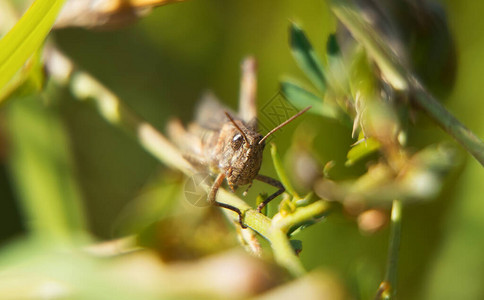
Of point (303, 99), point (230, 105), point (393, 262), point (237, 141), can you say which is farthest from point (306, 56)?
point (230, 105)

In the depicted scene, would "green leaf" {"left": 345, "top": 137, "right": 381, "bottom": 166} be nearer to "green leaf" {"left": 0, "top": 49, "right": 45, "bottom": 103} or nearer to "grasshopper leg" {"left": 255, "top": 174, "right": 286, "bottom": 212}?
"grasshopper leg" {"left": 255, "top": 174, "right": 286, "bottom": 212}

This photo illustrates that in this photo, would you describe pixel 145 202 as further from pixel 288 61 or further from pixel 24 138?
pixel 288 61

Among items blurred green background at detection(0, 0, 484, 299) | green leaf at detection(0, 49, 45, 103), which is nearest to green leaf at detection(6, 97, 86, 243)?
blurred green background at detection(0, 0, 484, 299)

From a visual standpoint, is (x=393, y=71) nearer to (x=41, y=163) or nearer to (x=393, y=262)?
(x=393, y=262)

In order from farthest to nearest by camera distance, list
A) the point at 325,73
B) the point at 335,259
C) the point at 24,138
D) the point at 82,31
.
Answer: the point at 82,31, the point at 24,138, the point at 335,259, the point at 325,73

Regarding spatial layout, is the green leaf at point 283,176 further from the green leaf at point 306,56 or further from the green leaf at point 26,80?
the green leaf at point 26,80

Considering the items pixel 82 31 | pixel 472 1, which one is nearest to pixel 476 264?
pixel 472 1
